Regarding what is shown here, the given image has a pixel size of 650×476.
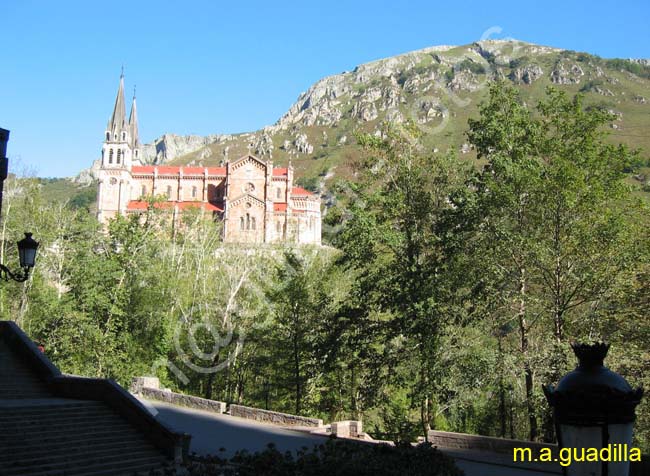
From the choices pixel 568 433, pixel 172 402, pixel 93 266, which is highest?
pixel 93 266

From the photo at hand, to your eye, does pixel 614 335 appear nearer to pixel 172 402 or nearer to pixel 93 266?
pixel 172 402

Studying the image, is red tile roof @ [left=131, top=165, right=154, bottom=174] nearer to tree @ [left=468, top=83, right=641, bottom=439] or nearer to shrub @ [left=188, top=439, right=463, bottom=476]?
tree @ [left=468, top=83, right=641, bottom=439]

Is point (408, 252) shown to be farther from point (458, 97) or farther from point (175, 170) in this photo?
point (458, 97)

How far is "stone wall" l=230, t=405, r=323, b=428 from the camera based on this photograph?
1966cm

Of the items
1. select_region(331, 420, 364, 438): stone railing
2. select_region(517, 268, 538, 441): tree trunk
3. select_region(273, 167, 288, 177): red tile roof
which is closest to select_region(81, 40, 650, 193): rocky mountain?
select_region(273, 167, 288, 177): red tile roof

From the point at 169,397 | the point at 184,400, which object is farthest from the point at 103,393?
the point at 169,397

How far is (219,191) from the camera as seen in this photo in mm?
82750

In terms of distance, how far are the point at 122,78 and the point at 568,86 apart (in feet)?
342

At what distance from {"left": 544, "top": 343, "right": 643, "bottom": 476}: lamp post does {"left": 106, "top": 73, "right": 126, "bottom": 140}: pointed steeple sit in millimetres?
90549

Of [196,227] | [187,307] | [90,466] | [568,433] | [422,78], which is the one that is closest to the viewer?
[568,433]

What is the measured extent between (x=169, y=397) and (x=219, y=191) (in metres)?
59.7

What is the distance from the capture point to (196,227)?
166 ft

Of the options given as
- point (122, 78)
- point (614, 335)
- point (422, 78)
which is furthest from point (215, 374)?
point (422, 78)

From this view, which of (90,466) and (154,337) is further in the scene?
(154,337)
